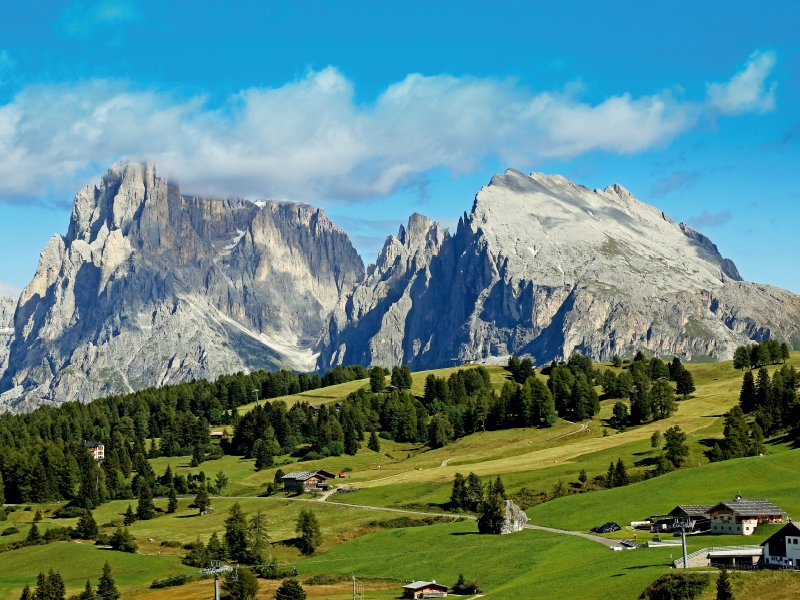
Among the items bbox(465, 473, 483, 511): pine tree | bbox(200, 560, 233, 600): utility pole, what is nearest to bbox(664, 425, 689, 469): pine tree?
bbox(465, 473, 483, 511): pine tree

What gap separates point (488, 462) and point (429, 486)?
23.2 meters

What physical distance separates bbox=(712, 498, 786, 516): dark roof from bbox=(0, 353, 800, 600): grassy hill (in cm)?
287

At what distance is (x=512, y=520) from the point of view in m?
126

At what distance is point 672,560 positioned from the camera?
3659 inches

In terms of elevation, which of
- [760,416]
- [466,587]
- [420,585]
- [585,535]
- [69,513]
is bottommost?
[466,587]

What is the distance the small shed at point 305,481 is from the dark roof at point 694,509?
78429 mm

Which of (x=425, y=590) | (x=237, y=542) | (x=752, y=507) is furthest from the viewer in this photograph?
(x=237, y=542)

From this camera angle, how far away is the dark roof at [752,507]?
103m

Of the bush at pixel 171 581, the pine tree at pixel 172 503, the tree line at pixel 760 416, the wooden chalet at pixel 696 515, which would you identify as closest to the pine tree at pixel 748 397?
the tree line at pixel 760 416

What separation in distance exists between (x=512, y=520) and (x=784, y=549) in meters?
42.7

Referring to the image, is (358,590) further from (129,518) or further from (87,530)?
(129,518)

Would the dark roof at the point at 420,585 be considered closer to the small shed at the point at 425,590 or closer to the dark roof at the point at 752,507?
the small shed at the point at 425,590

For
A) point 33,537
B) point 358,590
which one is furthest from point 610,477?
point 33,537

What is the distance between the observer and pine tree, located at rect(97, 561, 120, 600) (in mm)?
114000
